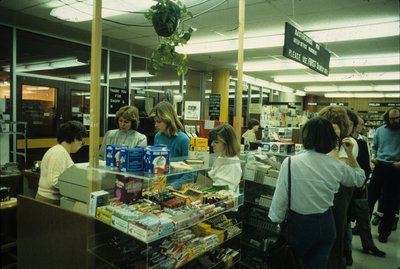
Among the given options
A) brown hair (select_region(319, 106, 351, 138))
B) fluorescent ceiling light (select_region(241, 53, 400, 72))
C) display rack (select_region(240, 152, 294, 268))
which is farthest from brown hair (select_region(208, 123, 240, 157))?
fluorescent ceiling light (select_region(241, 53, 400, 72))

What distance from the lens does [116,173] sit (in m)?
1.88

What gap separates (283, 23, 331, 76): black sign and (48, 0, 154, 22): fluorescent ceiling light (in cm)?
223

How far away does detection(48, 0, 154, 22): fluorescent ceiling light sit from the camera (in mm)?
4422

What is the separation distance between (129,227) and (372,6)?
479 centimetres

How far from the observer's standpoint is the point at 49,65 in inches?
252

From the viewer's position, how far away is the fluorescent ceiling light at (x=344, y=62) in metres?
7.53

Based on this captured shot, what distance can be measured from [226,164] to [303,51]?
94.3 inches

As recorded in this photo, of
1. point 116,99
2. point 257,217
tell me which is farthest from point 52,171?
point 116,99

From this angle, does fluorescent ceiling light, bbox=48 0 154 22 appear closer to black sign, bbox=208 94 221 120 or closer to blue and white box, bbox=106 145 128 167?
blue and white box, bbox=106 145 128 167

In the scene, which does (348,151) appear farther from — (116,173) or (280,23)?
(280,23)

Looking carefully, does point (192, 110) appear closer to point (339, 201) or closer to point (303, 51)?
point (303, 51)

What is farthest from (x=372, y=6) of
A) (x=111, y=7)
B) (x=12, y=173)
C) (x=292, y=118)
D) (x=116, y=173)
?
(x=12, y=173)

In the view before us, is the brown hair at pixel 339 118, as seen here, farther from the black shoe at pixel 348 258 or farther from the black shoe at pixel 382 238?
the black shoe at pixel 382 238

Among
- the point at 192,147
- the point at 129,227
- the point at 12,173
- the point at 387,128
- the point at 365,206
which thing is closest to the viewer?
the point at 129,227
